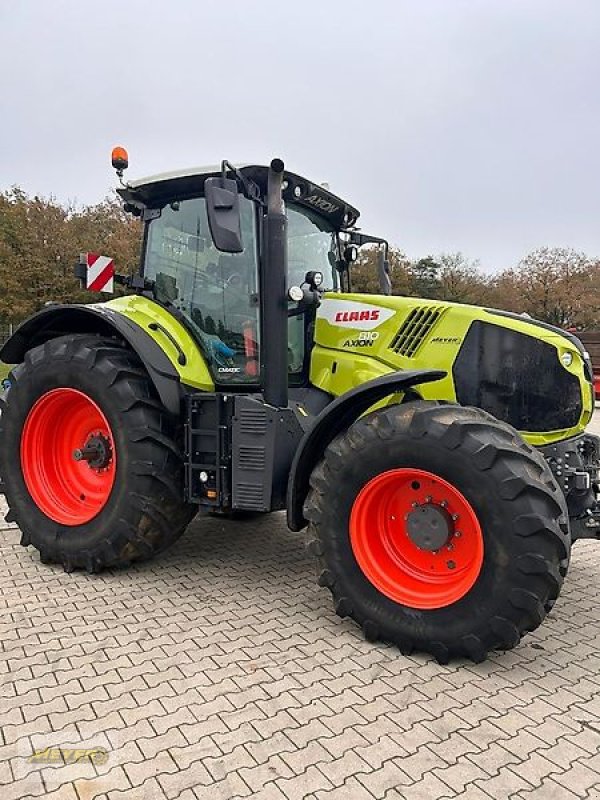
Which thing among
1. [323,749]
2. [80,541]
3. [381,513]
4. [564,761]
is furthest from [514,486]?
[80,541]

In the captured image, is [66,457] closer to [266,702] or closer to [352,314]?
[352,314]

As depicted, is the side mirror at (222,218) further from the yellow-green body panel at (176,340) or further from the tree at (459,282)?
the tree at (459,282)

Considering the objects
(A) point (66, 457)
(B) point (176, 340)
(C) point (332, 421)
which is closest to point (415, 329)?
(C) point (332, 421)

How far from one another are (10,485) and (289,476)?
214 centimetres

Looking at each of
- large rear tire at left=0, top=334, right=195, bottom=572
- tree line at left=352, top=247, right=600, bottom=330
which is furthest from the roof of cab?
tree line at left=352, top=247, right=600, bottom=330

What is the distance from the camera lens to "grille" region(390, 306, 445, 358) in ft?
12.1

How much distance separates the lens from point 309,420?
385 cm

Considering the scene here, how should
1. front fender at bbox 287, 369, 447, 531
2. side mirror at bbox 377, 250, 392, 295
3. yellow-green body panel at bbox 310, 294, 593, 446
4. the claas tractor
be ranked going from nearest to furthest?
1. the claas tractor
2. front fender at bbox 287, 369, 447, 531
3. yellow-green body panel at bbox 310, 294, 593, 446
4. side mirror at bbox 377, 250, 392, 295

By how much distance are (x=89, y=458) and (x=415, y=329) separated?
2275 millimetres

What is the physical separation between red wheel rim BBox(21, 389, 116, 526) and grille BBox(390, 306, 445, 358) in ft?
6.54

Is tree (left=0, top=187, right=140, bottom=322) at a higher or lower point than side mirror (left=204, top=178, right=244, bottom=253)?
higher

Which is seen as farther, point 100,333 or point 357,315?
point 100,333

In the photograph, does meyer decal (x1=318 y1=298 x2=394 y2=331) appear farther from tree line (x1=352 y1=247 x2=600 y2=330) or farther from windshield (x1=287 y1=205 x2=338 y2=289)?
tree line (x1=352 y1=247 x2=600 y2=330)

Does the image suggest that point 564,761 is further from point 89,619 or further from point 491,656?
point 89,619
